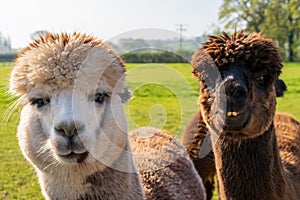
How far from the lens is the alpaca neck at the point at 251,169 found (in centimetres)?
311

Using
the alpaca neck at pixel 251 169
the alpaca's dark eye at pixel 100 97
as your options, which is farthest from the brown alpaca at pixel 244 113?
the alpaca's dark eye at pixel 100 97

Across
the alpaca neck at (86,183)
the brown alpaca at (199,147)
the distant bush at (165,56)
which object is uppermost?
the distant bush at (165,56)

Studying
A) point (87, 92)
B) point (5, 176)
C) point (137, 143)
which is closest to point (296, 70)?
point (5, 176)

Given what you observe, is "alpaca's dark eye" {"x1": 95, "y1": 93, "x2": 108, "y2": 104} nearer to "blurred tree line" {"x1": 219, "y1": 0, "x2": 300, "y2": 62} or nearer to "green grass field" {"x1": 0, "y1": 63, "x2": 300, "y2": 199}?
"green grass field" {"x1": 0, "y1": 63, "x2": 300, "y2": 199}

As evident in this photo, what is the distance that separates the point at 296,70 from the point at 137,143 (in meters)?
24.0

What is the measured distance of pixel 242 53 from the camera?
3.09 metres

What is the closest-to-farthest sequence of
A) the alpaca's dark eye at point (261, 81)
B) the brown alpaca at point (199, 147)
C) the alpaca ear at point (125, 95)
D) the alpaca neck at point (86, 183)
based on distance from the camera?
1. the alpaca neck at point (86, 183)
2. the alpaca ear at point (125, 95)
3. the alpaca's dark eye at point (261, 81)
4. the brown alpaca at point (199, 147)

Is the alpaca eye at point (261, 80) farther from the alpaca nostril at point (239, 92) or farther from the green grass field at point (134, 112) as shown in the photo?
the green grass field at point (134, 112)

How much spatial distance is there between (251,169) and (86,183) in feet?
4.39

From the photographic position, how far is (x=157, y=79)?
11.3 feet

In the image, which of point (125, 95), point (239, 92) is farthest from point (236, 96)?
point (125, 95)

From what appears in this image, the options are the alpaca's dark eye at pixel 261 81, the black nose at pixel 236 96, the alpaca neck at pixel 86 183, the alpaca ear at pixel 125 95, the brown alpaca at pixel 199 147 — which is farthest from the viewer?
the brown alpaca at pixel 199 147

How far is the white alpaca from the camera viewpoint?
230cm

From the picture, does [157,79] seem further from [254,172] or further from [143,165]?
[254,172]
